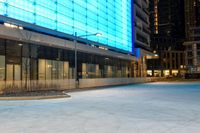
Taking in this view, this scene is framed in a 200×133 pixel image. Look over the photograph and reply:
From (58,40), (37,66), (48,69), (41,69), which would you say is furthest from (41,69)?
(58,40)

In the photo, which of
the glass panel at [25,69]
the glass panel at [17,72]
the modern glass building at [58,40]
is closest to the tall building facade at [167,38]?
the modern glass building at [58,40]

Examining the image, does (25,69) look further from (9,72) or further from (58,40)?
(58,40)

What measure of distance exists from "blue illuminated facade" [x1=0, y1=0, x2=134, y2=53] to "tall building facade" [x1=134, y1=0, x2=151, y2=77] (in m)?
4.61

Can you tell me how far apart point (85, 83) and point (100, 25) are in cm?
2164

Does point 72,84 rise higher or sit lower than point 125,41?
lower

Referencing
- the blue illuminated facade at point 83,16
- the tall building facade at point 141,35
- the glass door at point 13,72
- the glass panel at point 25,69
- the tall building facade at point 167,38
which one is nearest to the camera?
the glass door at point 13,72

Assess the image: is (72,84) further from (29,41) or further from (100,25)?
(100,25)

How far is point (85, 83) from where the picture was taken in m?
46.4

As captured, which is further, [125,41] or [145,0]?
[145,0]

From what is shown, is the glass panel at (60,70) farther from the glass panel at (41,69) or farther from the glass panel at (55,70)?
the glass panel at (41,69)

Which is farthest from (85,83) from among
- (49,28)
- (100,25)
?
(100,25)

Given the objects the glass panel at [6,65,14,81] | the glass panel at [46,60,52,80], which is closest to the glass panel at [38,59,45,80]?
the glass panel at [46,60,52,80]

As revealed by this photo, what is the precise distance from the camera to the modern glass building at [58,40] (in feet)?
119

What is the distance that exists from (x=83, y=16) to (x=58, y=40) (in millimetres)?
13518
